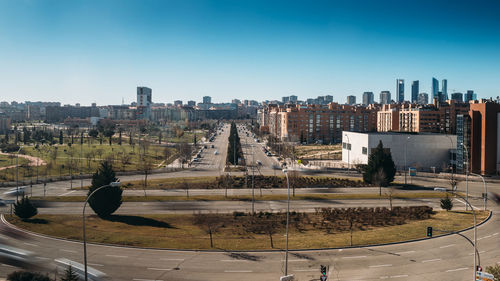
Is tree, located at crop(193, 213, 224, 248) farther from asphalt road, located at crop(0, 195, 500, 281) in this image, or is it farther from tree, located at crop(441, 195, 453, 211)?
tree, located at crop(441, 195, 453, 211)

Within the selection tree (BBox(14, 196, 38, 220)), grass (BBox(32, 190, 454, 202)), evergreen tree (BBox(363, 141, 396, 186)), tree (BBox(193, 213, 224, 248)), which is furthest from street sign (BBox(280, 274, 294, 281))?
evergreen tree (BBox(363, 141, 396, 186))

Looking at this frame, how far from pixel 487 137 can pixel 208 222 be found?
48864 mm

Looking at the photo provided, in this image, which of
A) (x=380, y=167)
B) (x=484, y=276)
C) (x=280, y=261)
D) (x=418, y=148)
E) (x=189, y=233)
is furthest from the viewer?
(x=418, y=148)

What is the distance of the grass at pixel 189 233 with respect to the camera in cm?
2770

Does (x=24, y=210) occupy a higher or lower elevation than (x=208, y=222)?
higher

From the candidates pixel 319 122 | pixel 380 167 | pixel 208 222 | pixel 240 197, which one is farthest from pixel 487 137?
pixel 319 122

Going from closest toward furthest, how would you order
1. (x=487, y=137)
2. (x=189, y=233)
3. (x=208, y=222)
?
(x=189, y=233) < (x=208, y=222) < (x=487, y=137)

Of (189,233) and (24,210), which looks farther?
(24,210)

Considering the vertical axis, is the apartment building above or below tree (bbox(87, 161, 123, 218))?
above

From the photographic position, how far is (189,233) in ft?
100

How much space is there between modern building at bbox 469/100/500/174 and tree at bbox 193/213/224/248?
4585 centimetres

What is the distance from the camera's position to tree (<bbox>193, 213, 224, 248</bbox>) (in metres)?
31.0

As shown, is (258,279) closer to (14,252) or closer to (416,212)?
(14,252)

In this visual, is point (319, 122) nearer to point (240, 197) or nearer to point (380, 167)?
point (380, 167)
